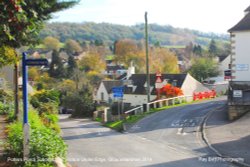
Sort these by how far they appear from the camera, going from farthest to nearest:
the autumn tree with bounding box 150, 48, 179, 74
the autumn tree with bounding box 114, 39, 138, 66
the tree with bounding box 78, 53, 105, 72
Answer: the autumn tree with bounding box 114, 39, 138, 66 < the tree with bounding box 78, 53, 105, 72 < the autumn tree with bounding box 150, 48, 179, 74

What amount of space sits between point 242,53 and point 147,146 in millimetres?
13555

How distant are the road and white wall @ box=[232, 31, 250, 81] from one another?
4.77m

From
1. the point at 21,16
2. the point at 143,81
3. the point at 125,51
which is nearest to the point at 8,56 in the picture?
the point at 21,16

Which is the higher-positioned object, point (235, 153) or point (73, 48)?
point (73, 48)

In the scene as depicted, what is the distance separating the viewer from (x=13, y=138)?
11.2 m

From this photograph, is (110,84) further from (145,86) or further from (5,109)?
(5,109)

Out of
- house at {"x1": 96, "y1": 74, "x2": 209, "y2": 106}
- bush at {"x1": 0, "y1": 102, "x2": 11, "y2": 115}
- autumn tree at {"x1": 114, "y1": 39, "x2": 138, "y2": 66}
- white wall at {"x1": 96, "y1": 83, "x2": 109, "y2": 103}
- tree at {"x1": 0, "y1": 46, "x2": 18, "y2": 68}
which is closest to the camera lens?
tree at {"x1": 0, "y1": 46, "x2": 18, "y2": 68}

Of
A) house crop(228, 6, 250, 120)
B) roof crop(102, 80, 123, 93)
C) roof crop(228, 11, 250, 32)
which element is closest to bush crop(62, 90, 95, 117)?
roof crop(102, 80, 123, 93)

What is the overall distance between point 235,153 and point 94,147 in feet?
17.4

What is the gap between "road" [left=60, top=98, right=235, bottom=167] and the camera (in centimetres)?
1376

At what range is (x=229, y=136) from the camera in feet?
60.5

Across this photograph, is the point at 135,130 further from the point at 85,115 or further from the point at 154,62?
the point at 154,62

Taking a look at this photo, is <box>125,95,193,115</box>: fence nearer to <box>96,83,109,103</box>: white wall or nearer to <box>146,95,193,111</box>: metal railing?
<box>146,95,193,111</box>: metal railing

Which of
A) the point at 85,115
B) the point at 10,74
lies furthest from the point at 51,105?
the point at 85,115
